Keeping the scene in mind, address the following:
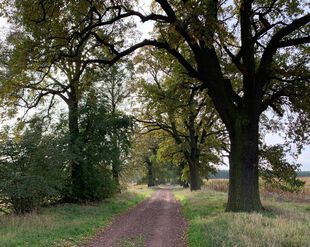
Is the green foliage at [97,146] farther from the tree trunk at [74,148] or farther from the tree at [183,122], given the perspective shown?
the tree at [183,122]

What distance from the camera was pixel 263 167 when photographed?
2012 centimetres

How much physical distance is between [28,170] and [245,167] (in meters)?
9.73

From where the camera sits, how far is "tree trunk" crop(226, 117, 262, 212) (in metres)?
16.2

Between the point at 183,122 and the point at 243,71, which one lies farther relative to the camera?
the point at 183,122

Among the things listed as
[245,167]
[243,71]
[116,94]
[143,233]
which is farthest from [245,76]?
[116,94]

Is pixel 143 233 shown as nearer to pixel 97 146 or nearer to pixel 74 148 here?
pixel 74 148

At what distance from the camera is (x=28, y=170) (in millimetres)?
16641

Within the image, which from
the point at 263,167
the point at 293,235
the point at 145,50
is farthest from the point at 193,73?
the point at 145,50

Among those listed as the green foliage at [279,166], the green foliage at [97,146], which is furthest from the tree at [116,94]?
the green foliage at [279,166]

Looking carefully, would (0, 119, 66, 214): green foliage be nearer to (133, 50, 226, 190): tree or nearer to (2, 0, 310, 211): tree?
(2, 0, 310, 211): tree

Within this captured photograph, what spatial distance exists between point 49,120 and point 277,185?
14274 mm

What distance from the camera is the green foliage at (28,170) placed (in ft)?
51.5

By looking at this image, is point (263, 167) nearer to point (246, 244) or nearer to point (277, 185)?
point (277, 185)

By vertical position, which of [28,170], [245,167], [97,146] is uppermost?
[97,146]
